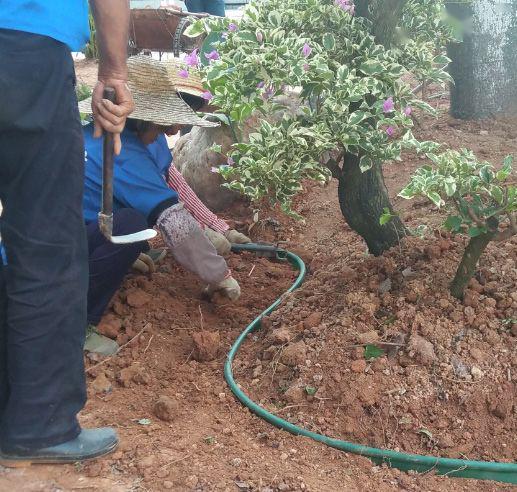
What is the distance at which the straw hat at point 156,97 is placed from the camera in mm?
3223

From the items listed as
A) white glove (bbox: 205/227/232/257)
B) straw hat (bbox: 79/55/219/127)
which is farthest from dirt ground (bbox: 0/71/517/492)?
straw hat (bbox: 79/55/219/127)

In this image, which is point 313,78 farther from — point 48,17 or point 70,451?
point 70,451

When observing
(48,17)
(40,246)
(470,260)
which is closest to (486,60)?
(470,260)

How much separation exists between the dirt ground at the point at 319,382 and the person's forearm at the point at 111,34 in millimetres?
1195

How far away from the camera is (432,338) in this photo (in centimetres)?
279

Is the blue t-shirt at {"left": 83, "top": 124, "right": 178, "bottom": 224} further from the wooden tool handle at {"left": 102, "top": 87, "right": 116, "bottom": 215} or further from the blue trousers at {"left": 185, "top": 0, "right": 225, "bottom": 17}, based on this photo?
the blue trousers at {"left": 185, "top": 0, "right": 225, "bottom": 17}

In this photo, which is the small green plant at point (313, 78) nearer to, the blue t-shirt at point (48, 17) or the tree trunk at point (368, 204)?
the tree trunk at point (368, 204)

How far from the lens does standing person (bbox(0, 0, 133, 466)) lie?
1.99m

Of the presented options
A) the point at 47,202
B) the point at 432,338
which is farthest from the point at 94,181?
the point at 432,338

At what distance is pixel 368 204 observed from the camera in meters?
3.20

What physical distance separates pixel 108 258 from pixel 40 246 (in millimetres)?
1080

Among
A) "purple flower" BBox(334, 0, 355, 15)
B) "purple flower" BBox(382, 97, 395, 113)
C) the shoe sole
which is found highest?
"purple flower" BBox(334, 0, 355, 15)

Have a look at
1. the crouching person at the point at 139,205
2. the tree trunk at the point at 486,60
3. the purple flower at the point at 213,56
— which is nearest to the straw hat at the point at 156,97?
the crouching person at the point at 139,205

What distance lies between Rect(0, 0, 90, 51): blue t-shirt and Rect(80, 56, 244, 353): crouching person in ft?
3.60
